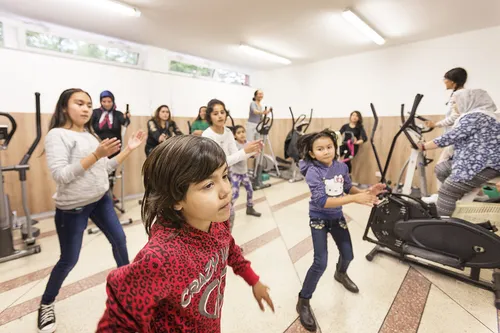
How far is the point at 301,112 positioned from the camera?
6297 millimetres

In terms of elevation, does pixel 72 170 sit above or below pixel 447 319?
above

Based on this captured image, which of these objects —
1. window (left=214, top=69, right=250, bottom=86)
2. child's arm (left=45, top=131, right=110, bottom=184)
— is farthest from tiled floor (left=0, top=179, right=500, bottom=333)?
window (left=214, top=69, right=250, bottom=86)

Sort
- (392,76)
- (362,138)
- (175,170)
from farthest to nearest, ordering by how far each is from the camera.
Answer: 1. (362,138)
2. (392,76)
3. (175,170)

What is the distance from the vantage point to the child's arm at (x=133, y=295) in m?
0.56

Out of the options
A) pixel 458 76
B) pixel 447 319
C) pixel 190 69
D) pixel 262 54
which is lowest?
pixel 447 319

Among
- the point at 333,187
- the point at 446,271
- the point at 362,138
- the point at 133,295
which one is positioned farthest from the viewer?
the point at 362,138

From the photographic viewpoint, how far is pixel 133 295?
22.4 inches

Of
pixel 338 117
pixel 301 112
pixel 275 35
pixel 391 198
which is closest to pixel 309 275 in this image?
pixel 391 198

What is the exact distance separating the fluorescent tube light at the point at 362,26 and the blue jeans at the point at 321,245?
9.60ft

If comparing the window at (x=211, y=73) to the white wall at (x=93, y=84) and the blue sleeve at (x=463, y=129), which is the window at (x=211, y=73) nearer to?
the white wall at (x=93, y=84)

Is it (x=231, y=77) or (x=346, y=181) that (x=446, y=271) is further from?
(x=231, y=77)

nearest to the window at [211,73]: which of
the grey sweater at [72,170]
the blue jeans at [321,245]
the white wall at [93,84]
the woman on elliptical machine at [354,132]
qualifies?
the white wall at [93,84]

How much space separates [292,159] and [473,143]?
4.13m

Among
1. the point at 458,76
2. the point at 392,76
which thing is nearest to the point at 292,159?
the point at 392,76
